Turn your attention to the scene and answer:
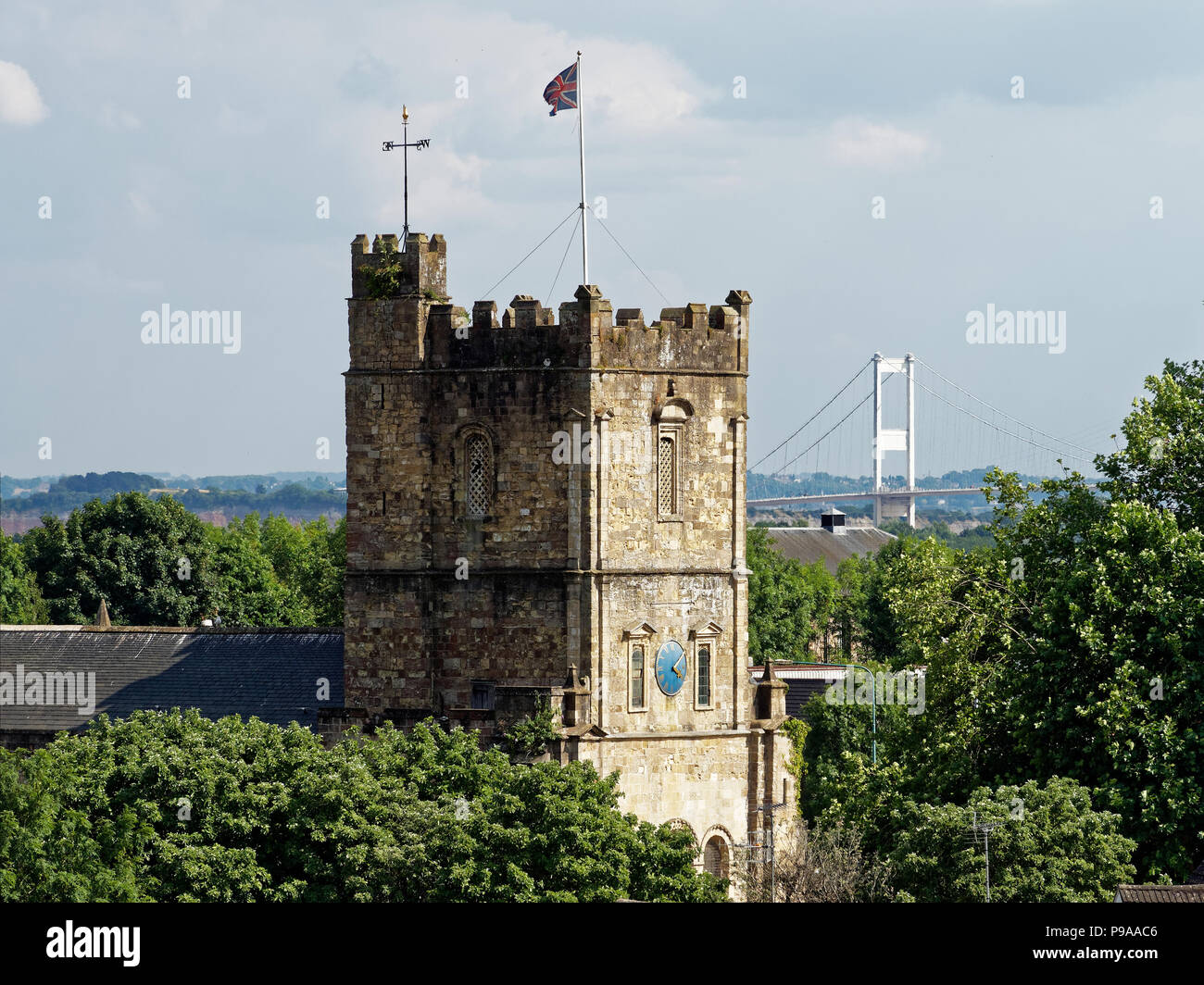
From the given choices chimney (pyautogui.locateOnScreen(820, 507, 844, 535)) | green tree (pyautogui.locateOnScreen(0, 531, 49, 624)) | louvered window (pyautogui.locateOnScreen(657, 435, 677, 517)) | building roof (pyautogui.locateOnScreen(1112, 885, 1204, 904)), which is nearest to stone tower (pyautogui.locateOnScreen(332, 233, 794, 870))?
louvered window (pyautogui.locateOnScreen(657, 435, 677, 517))

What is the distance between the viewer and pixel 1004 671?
52.2 meters

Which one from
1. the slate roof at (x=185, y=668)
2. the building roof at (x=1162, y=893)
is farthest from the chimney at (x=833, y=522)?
the building roof at (x=1162, y=893)

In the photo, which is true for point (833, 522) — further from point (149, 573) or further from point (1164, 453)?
point (1164, 453)

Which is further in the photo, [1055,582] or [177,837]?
[1055,582]

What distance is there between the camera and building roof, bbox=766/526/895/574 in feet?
533

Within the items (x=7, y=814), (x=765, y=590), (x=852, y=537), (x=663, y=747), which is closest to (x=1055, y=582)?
(x=663, y=747)

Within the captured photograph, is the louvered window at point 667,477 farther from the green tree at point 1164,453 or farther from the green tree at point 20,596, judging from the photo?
the green tree at point 20,596

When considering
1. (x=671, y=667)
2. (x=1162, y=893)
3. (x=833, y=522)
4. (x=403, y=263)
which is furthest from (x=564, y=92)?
(x=833, y=522)

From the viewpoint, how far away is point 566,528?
49.5 meters

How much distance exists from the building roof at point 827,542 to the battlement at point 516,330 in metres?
107

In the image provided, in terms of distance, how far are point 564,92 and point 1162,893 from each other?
24.6 meters

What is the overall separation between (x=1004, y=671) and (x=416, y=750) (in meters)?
15.4

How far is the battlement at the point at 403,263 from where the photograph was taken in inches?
2009
